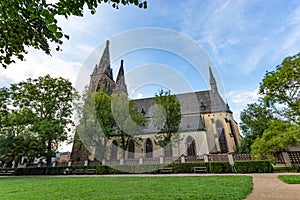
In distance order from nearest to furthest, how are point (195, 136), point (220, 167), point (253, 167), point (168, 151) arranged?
point (253, 167) → point (220, 167) → point (168, 151) → point (195, 136)

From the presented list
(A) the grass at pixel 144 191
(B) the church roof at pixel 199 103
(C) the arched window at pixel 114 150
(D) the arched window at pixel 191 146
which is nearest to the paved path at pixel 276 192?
(A) the grass at pixel 144 191

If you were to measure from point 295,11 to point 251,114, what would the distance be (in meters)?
21.1

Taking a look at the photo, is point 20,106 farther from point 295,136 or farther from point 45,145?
point 295,136

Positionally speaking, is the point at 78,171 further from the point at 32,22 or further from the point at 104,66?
the point at 104,66

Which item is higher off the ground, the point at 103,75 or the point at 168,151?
the point at 103,75

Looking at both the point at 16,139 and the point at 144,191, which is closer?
the point at 144,191

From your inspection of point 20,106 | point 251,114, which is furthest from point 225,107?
point 20,106

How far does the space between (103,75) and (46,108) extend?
51.8 ft

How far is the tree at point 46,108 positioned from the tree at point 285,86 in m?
21.1

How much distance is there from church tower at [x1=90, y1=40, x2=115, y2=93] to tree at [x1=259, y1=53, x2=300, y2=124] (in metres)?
27.4

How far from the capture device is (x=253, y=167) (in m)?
14.4

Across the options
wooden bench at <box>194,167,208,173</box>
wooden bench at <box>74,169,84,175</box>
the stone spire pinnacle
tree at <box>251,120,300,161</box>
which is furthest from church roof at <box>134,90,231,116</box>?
tree at <box>251,120,300,161</box>

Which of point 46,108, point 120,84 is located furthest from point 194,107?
point 46,108

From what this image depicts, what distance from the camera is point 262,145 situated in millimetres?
12609
